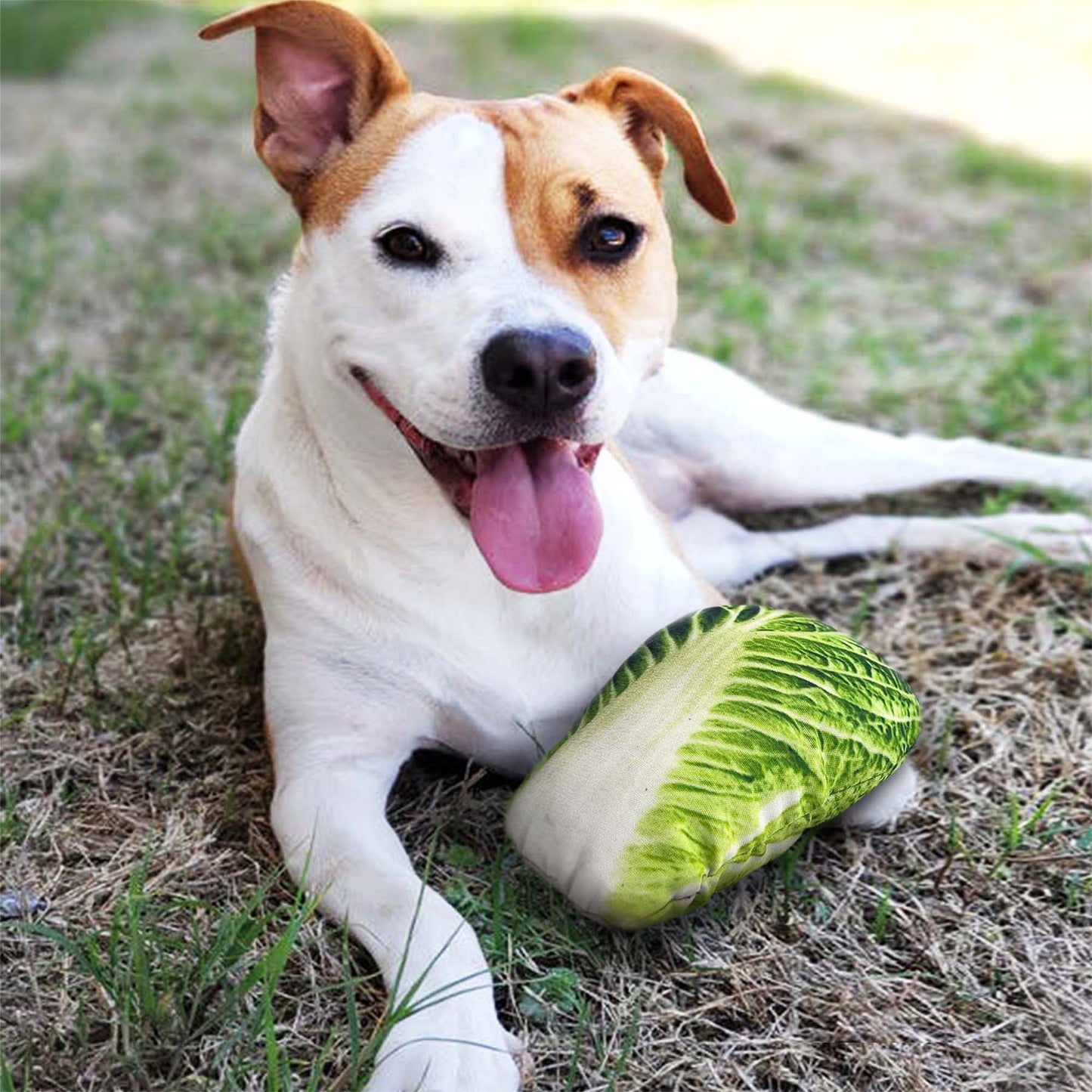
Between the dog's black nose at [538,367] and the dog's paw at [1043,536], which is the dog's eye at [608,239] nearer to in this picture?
the dog's black nose at [538,367]

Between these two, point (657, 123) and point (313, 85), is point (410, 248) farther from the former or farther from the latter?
point (657, 123)

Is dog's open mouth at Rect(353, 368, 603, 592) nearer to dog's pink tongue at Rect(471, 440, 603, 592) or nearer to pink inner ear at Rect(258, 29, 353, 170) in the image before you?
dog's pink tongue at Rect(471, 440, 603, 592)

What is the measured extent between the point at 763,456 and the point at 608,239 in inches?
55.0

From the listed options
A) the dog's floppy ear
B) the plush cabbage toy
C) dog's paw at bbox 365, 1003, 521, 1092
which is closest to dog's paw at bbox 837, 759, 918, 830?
the plush cabbage toy

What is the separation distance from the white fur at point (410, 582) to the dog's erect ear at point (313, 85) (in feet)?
0.59

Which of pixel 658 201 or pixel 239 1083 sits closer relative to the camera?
pixel 239 1083

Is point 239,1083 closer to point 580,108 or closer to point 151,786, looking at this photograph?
point 151,786

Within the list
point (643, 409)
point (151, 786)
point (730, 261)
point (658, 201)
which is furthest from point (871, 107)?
point (151, 786)

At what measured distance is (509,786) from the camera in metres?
2.96

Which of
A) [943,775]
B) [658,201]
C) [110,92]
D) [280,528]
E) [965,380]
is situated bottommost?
[110,92]

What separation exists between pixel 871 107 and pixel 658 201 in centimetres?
641

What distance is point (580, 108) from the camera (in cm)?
287

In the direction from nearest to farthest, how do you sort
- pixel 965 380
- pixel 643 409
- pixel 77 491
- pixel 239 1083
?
pixel 239 1083, pixel 643 409, pixel 77 491, pixel 965 380

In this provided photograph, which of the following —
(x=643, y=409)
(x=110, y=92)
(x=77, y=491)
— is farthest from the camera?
(x=110, y=92)
